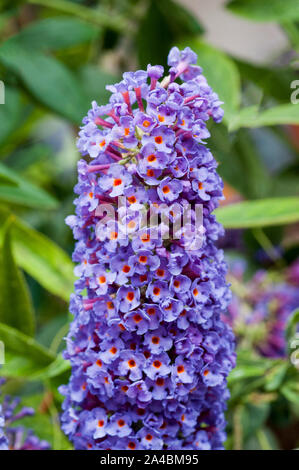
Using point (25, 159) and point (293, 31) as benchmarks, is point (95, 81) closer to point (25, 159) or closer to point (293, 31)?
point (25, 159)

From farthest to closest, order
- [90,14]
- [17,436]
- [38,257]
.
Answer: [90,14], [38,257], [17,436]

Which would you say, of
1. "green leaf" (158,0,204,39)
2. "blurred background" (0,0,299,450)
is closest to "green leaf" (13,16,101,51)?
"blurred background" (0,0,299,450)

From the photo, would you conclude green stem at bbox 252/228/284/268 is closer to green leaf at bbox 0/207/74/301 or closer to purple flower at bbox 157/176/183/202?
green leaf at bbox 0/207/74/301

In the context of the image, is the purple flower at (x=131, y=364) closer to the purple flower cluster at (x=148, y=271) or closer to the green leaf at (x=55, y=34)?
the purple flower cluster at (x=148, y=271)

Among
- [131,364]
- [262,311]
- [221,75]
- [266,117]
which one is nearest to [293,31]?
[221,75]
